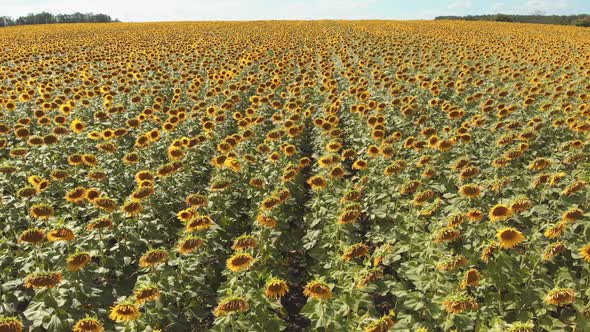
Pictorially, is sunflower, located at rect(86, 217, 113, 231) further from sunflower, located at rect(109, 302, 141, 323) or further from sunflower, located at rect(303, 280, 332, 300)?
sunflower, located at rect(303, 280, 332, 300)

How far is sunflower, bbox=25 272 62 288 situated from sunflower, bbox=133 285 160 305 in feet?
2.44

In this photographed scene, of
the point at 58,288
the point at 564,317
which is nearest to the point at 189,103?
the point at 58,288

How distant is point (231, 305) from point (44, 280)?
5.50 ft

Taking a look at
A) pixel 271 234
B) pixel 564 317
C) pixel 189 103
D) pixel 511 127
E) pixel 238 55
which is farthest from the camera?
pixel 238 55

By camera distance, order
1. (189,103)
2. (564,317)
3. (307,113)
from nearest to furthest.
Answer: (564,317) → (307,113) → (189,103)

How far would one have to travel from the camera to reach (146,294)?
373cm

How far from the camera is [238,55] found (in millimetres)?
22219

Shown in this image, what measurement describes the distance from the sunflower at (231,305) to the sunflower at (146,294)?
64 cm

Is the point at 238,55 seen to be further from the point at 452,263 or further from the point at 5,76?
the point at 452,263

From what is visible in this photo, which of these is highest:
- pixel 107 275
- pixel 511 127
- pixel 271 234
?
pixel 511 127

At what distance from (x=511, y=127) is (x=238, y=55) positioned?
645 inches

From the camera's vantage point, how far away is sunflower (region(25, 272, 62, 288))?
3.74 m

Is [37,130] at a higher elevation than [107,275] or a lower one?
higher

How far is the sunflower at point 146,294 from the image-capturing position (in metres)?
3.71
